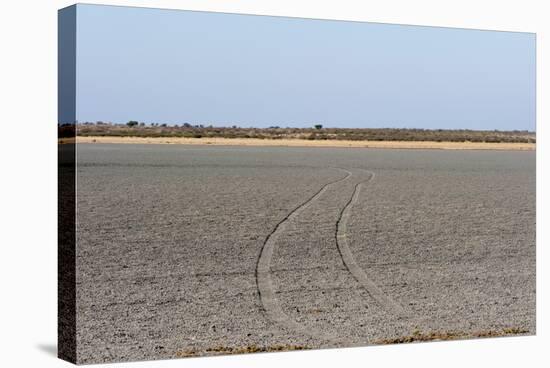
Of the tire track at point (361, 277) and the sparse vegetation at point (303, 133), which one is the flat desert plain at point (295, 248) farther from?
the sparse vegetation at point (303, 133)

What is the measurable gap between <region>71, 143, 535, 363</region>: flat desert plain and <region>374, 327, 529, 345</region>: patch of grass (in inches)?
0.6

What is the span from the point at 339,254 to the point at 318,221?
1087mm

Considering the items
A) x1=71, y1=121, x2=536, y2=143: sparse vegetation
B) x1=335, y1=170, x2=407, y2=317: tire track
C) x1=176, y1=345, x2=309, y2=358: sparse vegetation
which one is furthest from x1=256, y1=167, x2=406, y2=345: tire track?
x1=71, y1=121, x2=536, y2=143: sparse vegetation

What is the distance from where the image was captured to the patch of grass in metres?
10.3

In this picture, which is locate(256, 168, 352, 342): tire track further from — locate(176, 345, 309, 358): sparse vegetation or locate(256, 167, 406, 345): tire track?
locate(176, 345, 309, 358): sparse vegetation

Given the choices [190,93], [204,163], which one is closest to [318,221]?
[204,163]

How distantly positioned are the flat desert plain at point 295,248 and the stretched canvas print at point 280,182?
25 mm

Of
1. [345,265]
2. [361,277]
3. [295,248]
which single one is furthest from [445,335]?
[295,248]

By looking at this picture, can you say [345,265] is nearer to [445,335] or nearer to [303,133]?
[445,335]

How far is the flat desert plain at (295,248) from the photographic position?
31.5 ft

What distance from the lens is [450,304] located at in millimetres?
10812

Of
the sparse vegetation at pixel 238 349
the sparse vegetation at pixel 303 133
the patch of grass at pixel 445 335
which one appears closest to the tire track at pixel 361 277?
the patch of grass at pixel 445 335

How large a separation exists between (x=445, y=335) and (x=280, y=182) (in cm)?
275

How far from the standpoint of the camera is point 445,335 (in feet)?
34.7
